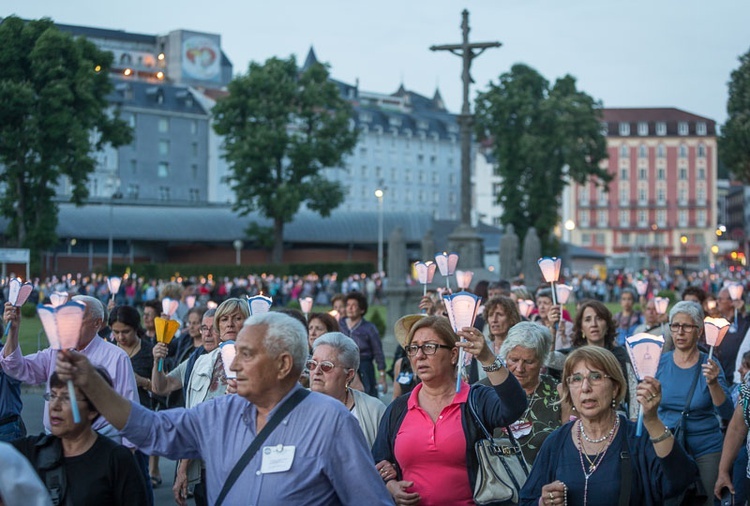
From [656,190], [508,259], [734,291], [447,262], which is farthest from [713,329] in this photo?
[656,190]

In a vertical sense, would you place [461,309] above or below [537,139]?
below

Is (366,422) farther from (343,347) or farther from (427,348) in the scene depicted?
(427,348)

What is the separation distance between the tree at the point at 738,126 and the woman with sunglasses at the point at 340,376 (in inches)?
1741

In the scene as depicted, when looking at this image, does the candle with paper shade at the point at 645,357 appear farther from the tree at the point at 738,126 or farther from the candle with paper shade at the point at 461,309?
the tree at the point at 738,126

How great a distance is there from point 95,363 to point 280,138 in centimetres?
5728

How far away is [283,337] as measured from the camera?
4.77 metres

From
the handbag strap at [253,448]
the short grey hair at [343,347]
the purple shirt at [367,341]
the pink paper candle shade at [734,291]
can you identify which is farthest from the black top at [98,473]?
the pink paper candle shade at [734,291]

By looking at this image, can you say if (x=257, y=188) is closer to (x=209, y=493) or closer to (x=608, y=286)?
(x=608, y=286)

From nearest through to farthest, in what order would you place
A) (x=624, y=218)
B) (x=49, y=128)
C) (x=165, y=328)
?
(x=165, y=328) → (x=49, y=128) → (x=624, y=218)

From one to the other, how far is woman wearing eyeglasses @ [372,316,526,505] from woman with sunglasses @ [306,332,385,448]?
460 millimetres

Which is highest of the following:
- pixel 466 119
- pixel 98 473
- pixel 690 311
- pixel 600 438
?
pixel 466 119

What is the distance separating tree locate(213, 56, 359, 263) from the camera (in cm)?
6322

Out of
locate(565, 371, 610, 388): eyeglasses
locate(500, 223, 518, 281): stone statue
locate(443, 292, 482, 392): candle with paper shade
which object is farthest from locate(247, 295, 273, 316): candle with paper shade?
locate(500, 223, 518, 281): stone statue

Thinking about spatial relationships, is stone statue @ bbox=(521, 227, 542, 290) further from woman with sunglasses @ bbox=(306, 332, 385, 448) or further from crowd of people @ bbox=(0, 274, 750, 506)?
woman with sunglasses @ bbox=(306, 332, 385, 448)
